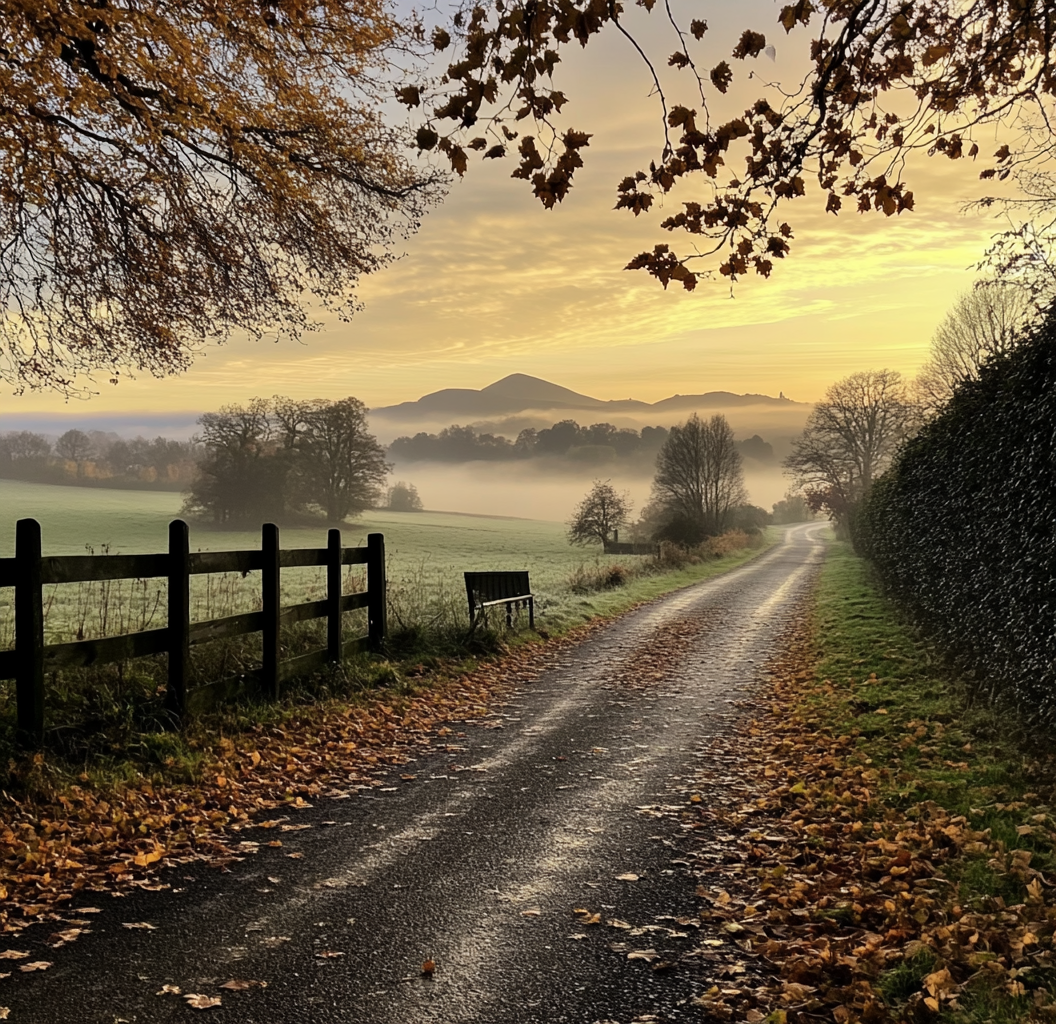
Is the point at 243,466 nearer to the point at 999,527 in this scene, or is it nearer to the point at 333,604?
the point at 333,604

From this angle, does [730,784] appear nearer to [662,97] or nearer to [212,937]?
[212,937]

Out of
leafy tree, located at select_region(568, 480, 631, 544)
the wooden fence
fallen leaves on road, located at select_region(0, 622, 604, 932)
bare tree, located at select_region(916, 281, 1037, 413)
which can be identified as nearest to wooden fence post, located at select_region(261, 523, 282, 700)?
the wooden fence

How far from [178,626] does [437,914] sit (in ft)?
14.6

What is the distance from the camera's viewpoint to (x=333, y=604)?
33.1 ft

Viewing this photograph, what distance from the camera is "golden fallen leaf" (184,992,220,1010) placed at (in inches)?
142

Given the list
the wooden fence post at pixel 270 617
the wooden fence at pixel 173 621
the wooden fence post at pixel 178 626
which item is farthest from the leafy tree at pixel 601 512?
the wooden fence post at pixel 178 626

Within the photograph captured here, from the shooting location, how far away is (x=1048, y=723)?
6.72 meters

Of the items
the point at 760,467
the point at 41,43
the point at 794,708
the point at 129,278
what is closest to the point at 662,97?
the point at 41,43

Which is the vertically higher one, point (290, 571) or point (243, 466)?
point (243, 466)

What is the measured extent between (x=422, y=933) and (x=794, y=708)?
6.49m

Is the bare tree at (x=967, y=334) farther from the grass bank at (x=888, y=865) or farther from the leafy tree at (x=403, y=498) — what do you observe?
the leafy tree at (x=403, y=498)

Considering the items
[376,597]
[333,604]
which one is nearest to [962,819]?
[333,604]

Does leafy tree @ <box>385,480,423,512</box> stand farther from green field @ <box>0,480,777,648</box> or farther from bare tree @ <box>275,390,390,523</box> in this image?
bare tree @ <box>275,390,390,523</box>

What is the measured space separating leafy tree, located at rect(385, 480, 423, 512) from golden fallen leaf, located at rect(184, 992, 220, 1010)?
85579mm
